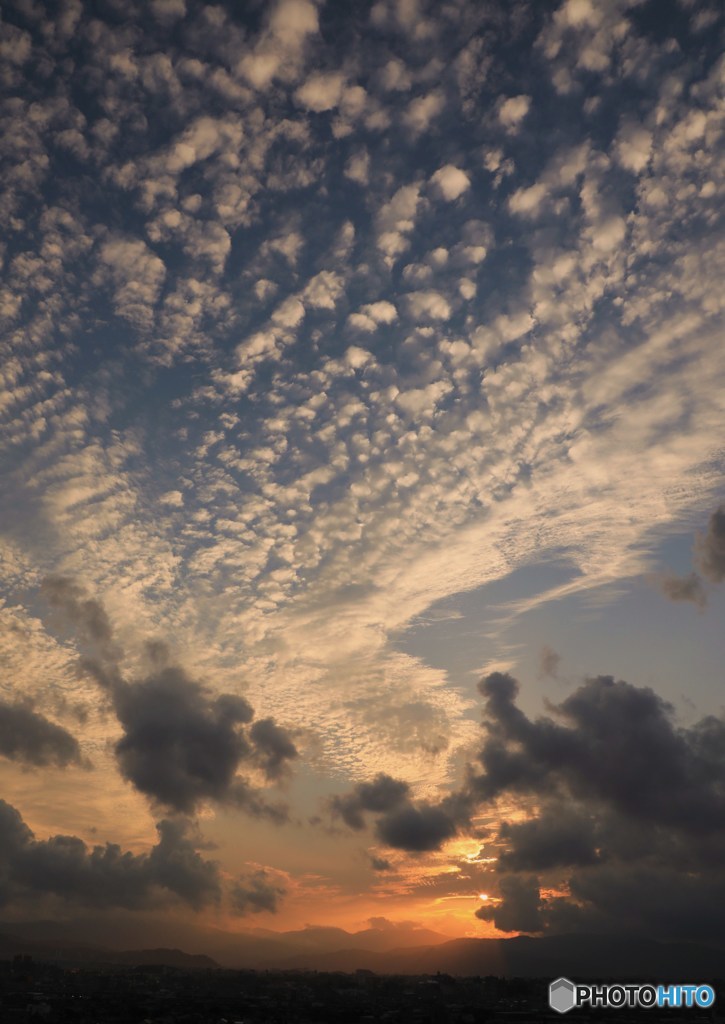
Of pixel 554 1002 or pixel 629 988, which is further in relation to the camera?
pixel 554 1002

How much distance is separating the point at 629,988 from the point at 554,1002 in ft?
104

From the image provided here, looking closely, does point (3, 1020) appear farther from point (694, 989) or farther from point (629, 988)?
point (694, 989)

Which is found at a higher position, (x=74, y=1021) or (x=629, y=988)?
(x=629, y=988)

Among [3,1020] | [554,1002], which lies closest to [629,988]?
[554,1002]

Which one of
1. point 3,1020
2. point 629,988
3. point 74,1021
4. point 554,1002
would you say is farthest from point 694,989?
point 3,1020

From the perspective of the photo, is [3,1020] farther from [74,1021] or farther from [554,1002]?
[554,1002]

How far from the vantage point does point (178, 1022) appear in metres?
196

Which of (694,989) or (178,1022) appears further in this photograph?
(178,1022)

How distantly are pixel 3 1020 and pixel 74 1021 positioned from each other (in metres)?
22.4

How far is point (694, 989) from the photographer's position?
166m
